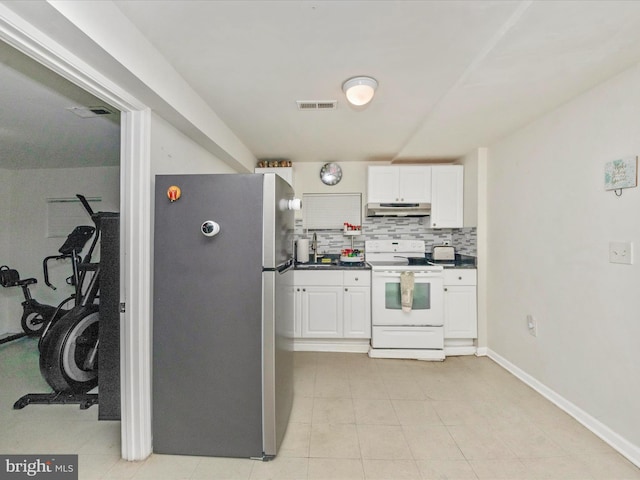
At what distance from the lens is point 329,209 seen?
12.4ft

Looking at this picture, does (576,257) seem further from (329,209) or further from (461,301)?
(329,209)

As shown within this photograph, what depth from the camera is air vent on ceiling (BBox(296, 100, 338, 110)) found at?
6.73ft

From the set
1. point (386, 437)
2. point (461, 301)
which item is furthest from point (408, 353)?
point (386, 437)

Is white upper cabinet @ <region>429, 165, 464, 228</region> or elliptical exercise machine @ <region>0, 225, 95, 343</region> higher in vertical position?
white upper cabinet @ <region>429, 165, 464, 228</region>

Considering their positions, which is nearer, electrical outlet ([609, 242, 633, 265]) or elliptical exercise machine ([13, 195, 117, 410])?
electrical outlet ([609, 242, 633, 265])

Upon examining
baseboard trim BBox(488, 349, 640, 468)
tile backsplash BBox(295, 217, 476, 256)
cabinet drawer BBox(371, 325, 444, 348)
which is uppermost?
tile backsplash BBox(295, 217, 476, 256)

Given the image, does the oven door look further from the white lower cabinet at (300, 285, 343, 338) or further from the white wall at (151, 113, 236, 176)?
the white wall at (151, 113, 236, 176)

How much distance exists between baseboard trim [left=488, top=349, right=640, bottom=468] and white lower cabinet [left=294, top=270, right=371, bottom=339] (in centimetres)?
144

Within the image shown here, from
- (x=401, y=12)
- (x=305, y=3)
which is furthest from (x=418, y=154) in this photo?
(x=305, y=3)

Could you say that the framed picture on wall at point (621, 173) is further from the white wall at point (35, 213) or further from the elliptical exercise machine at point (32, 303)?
the white wall at point (35, 213)

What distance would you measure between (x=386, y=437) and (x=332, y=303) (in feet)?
4.87

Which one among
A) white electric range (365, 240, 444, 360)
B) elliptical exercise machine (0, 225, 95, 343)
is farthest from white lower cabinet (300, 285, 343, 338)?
elliptical exercise machine (0, 225, 95, 343)

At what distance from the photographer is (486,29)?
52.3 inches

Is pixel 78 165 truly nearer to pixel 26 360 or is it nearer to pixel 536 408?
pixel 26 360
